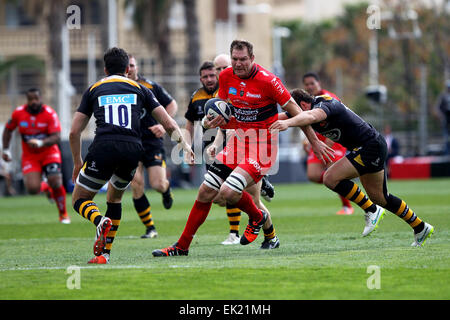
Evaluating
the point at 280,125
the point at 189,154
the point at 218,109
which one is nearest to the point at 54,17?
the point at 189,154

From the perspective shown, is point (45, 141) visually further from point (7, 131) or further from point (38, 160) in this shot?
point (7, 131)

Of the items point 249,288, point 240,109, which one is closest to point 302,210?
point 240,109

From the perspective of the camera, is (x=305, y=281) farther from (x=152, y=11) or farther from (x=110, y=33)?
(x=152, y=11)

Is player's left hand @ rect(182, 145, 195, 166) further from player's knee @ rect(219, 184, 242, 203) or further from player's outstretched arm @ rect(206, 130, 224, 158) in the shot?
player's knee @ rect(219, 184, 242, 203)

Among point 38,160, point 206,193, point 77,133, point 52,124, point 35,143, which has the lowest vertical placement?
point 38,160

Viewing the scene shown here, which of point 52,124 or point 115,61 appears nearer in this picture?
point 115,61

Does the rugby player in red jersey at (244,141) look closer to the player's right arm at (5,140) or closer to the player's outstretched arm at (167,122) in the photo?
the player's outstretched arm at (167,122)

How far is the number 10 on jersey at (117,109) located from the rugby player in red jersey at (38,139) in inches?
284

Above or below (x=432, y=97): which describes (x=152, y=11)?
above

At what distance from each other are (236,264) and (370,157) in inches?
99.3

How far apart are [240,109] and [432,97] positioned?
36606mm

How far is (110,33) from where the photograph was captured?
111ft

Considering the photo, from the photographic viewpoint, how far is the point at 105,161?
8.98 m
